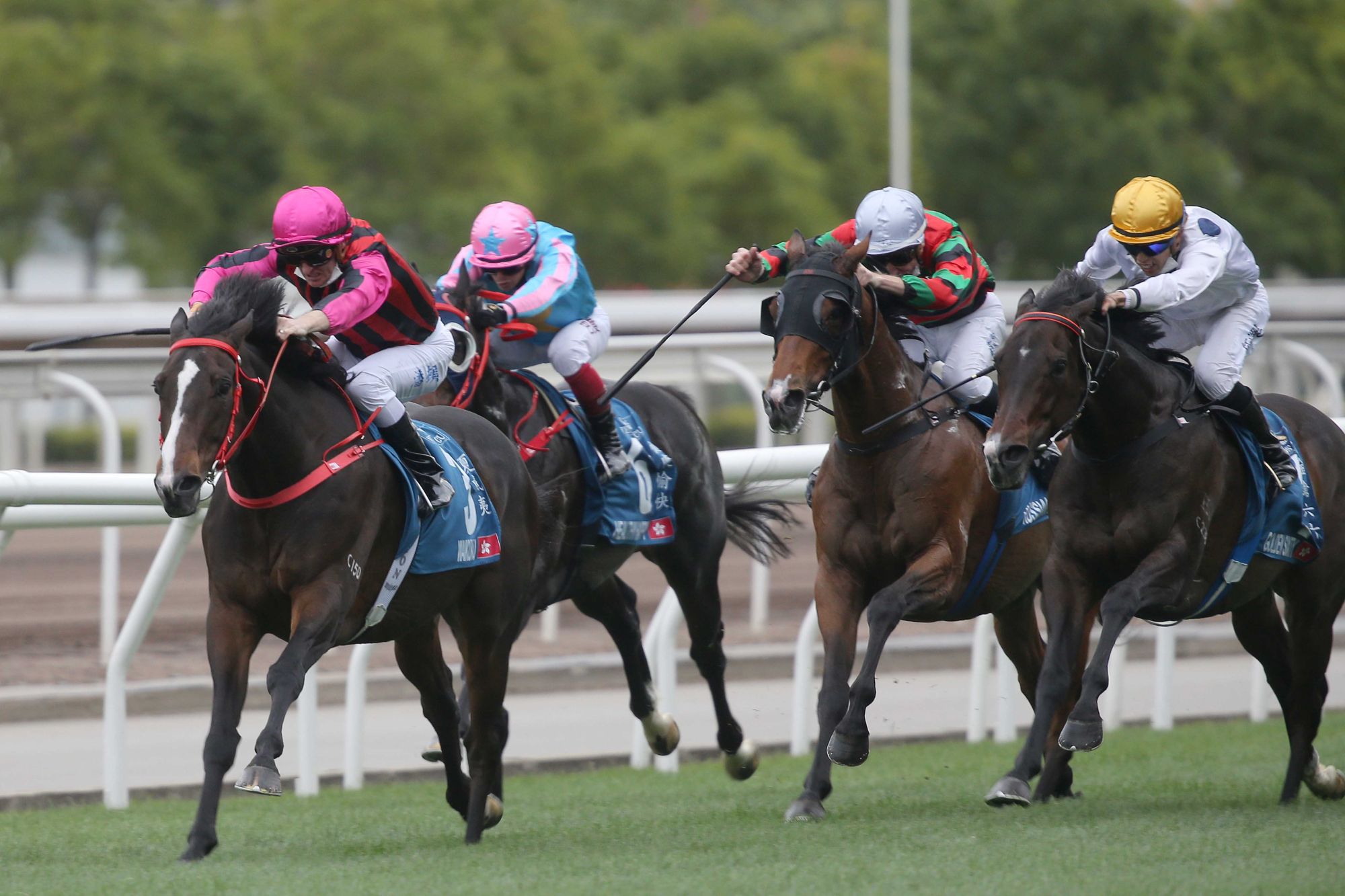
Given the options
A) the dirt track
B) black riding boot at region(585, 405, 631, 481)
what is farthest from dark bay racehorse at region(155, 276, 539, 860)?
the dirt track

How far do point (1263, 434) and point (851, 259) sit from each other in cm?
163

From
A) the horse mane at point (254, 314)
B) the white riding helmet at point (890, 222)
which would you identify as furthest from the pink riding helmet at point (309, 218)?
the white riding helmet at point (890, 222)

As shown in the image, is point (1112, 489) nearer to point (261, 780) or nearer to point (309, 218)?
point (309, 218)

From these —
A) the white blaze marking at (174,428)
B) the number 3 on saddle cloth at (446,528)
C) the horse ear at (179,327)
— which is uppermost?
the horse ear at (179,327)

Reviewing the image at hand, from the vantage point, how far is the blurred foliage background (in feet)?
89.5

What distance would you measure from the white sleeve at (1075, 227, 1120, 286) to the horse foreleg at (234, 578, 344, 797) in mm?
2867

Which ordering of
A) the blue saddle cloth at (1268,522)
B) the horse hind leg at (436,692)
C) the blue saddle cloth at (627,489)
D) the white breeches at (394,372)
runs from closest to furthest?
the white breeches at (394,372) → the horse hind leg at (436,692) → the blue saddle cloth at (1268,522) → the blue saddle cloth at (627,489)

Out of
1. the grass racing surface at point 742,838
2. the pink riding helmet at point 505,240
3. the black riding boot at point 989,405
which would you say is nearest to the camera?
the grass racing surface at point 742,838

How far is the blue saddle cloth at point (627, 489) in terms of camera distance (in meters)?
7.56

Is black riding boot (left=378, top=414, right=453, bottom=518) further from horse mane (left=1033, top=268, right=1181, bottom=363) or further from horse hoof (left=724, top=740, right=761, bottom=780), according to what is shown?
horse hoof (left=724, top=740, right=761, bottom=780)

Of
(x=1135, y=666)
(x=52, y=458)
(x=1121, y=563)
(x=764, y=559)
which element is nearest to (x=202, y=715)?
(x=764, y=559)

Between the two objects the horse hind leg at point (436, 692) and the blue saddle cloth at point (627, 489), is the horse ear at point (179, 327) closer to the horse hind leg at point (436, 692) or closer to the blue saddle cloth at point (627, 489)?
the horse hind leg at point (436, 692)

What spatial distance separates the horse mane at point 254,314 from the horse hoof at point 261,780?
1.20m

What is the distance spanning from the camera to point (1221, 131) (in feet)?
116
